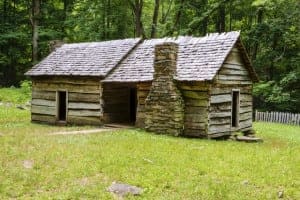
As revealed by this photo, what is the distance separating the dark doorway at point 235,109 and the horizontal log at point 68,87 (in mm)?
6790

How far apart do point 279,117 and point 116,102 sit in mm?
13570

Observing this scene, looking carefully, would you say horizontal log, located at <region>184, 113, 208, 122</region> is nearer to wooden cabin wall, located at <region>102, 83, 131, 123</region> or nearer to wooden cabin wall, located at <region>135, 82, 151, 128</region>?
wooden cabin wall, located at <region>135, 82, 151, 128</region>

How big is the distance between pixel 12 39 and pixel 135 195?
3475cm

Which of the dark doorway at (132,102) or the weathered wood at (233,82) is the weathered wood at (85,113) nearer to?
the dark doorway at (132,102)

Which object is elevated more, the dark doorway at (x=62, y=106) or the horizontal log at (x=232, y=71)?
the horizontal log at (x=232, y=71)

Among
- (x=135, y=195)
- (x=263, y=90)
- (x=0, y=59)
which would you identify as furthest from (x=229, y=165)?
(x=0, y=59)

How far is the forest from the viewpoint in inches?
1431

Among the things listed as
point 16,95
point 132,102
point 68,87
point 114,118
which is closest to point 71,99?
point 68,87

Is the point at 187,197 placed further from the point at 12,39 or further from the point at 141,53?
the point at 12,39

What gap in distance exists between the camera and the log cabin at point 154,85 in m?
18.8

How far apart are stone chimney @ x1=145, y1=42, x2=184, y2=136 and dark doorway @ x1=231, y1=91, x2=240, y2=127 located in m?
3.38

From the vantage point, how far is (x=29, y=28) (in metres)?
44.8

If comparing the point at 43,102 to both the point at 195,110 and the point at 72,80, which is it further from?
the point at 195,110

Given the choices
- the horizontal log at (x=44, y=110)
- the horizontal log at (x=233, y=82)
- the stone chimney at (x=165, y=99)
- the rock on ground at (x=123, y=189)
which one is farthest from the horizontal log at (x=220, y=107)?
the horizontal log at (x=44, y=110)
